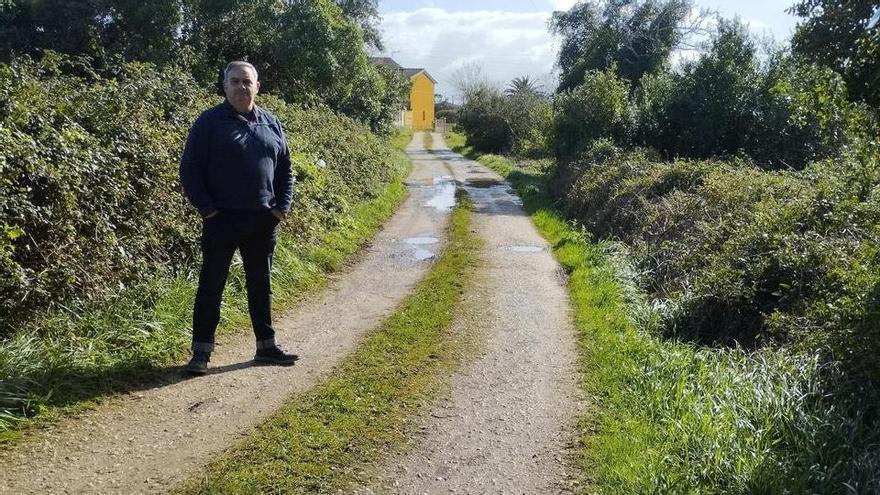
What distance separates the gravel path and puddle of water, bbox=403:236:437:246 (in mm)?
3026

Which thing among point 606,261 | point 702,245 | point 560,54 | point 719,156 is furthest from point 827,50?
point 560,54

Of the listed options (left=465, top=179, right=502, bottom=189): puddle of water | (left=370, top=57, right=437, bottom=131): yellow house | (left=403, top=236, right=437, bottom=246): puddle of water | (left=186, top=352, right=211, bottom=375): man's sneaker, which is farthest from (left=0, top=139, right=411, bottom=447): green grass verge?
(left=370, top=57, right=437, bottom=131): yellow house

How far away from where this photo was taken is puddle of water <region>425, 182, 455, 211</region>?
53.1ft

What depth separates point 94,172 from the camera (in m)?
5.64

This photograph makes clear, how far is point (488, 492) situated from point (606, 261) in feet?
19.8

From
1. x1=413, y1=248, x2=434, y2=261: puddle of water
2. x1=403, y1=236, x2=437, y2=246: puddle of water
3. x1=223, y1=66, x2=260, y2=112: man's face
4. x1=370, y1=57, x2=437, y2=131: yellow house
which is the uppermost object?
x1=370, y1=57, x2=437, y2=131: yellow house

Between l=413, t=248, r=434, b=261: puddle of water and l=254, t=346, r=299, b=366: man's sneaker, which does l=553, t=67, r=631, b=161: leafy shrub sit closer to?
l=413, t=248, r=434, b=261: puddle of water

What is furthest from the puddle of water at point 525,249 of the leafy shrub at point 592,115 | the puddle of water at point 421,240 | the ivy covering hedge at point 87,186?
the leafy shrub at point 592,115

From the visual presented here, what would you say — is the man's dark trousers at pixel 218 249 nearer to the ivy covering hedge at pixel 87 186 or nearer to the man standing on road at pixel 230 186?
the man standing on road at pixel 230 186

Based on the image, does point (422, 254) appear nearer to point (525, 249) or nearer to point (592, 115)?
point (525, 249)

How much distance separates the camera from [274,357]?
5.20 metres

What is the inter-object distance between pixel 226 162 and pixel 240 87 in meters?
0.53

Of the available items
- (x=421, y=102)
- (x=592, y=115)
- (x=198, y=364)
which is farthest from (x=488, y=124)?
(x=421, y=102)

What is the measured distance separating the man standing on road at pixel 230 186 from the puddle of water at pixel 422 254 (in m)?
4.90
